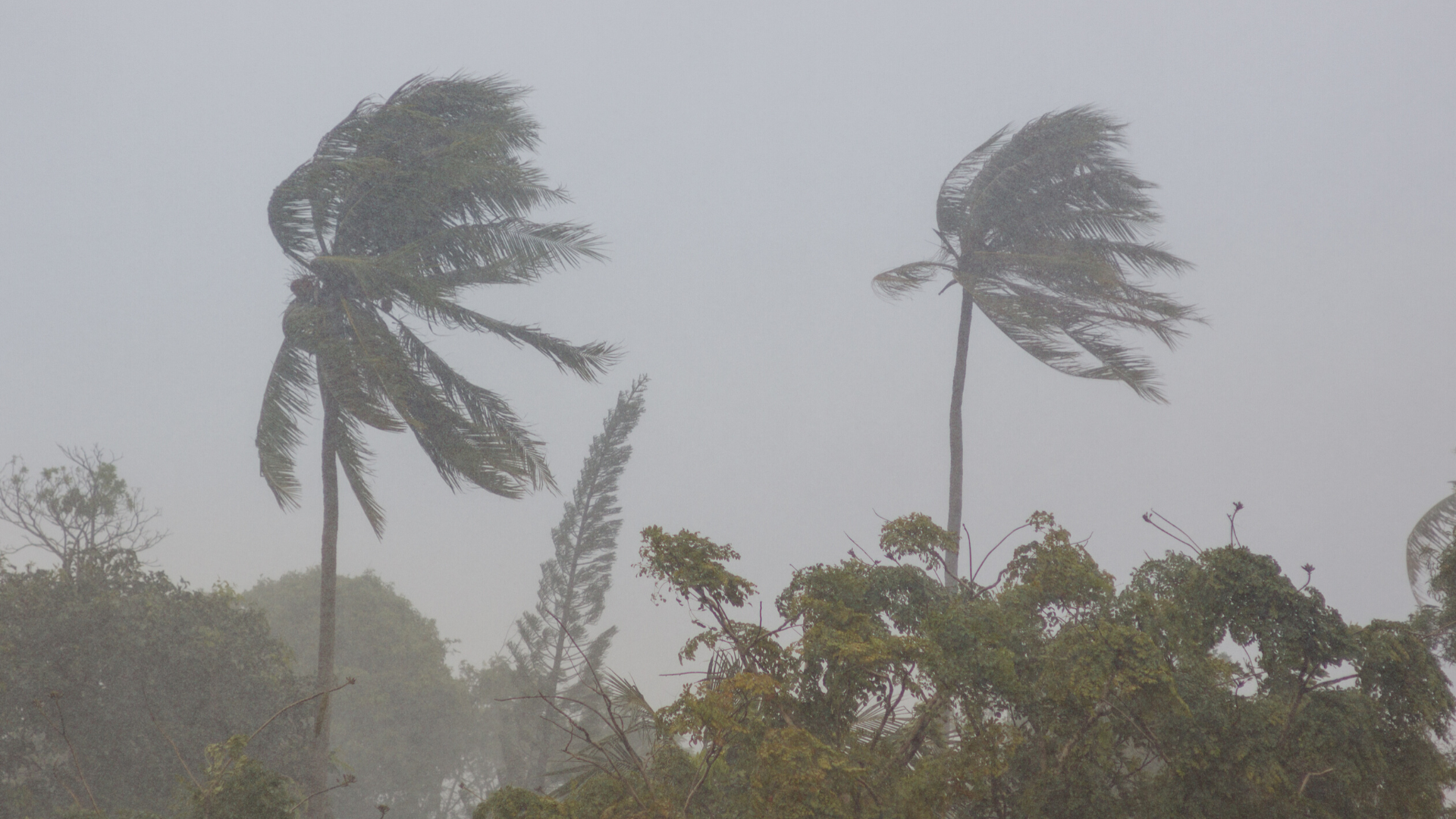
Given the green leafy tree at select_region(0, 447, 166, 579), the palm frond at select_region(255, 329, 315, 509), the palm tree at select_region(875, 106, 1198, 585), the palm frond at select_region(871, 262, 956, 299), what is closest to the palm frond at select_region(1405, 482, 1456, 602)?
the palm tree at select_region(875, 106, 1198, 585)

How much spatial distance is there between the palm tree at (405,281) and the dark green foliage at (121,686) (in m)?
1.76

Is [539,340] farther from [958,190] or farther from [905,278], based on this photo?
[958,190]

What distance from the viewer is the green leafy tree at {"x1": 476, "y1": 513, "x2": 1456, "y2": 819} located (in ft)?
14.3

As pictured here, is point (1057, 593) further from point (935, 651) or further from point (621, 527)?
point (621, 527)

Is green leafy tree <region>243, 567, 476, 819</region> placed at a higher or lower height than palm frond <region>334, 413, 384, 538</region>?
lower

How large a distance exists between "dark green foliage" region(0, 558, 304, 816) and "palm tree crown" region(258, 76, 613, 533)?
9.77 feet

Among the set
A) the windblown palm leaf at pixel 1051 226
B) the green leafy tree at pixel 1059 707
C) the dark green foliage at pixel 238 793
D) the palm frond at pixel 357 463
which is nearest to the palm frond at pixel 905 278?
the windblown palm leaf at pixel 1051 226

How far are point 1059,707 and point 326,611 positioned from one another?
9.01 meters

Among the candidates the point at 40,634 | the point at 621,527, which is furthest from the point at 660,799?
the point at 621,527

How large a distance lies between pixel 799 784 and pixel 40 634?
1097 centimetres

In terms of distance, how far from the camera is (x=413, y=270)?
38.3ft

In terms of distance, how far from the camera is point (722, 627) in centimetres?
534

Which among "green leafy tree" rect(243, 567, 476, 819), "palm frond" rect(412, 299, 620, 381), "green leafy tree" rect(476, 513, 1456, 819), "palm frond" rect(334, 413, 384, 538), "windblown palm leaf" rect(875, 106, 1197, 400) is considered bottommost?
"green leafy tree" rect(243, 567, 476, 819)

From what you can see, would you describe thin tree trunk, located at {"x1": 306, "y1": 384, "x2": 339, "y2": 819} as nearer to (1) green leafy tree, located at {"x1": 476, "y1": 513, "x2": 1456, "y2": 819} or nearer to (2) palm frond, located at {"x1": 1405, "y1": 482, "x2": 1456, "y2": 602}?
(1) green leafy tree, located at {"x1": 476, "y1": 513, "x2": 1456, "y2": 819}
